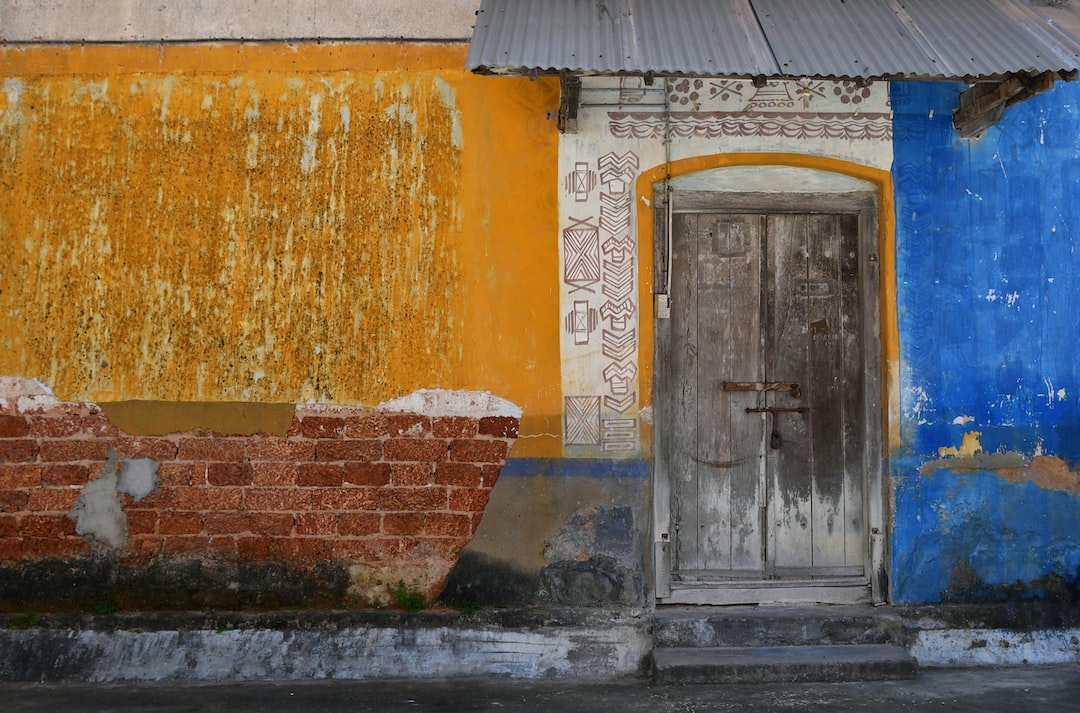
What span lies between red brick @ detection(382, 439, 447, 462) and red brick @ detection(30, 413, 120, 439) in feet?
4.82

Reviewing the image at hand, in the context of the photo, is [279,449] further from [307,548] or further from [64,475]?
[64,475]

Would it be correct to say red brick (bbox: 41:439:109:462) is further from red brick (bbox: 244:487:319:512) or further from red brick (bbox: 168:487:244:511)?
red brick (bbox: 244:487:319:512)

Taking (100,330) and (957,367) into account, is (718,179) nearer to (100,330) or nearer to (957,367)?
(957,367)

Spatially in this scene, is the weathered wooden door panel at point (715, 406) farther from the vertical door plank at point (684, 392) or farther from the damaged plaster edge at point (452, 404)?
the damaged plaster edge at point (452, 404)

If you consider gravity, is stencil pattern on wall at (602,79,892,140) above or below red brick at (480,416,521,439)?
above

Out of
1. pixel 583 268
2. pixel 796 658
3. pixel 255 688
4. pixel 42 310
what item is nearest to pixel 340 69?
pixel 583 268

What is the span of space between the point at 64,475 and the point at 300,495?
1272mm

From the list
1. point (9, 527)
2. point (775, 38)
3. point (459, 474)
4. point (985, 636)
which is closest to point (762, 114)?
point (775, 38)

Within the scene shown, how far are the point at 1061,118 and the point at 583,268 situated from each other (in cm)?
279

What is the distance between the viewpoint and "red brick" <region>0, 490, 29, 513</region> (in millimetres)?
4523

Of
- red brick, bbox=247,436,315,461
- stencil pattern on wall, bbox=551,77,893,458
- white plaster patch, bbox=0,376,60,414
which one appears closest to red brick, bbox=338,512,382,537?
red brick, bbox=247,436,315,461

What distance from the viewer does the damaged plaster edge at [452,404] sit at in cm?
453

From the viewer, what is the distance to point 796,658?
4234 millimetres

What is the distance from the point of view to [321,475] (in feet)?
14.7
